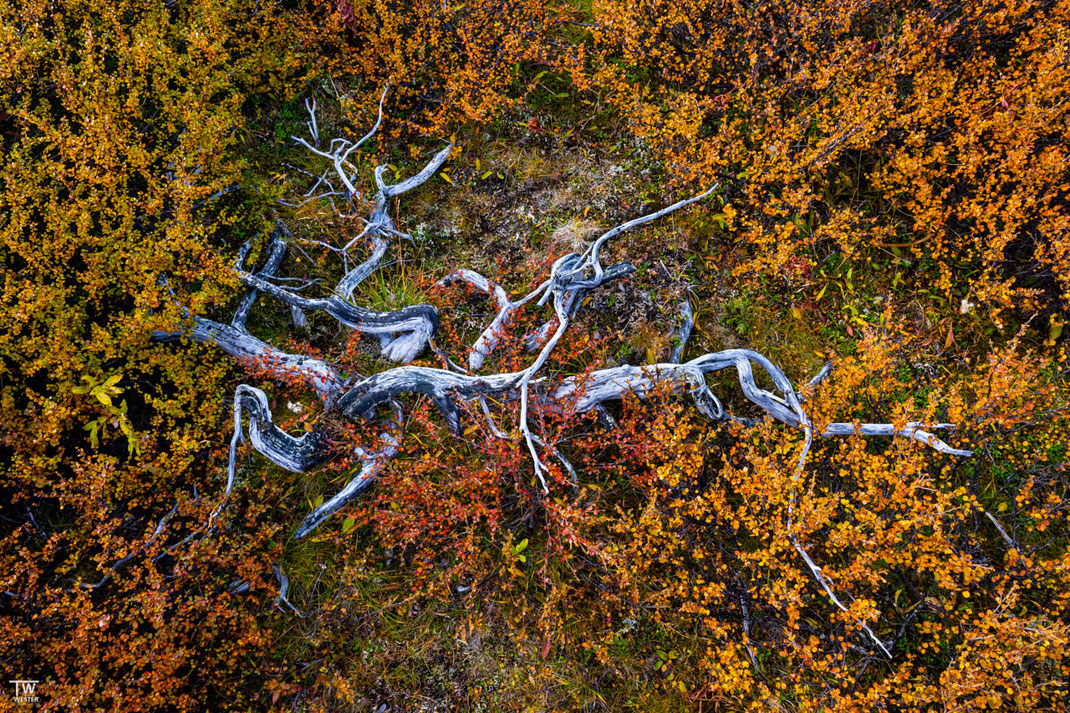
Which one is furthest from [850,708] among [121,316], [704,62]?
[121,316]

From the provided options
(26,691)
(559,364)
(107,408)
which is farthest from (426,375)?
(26,691)

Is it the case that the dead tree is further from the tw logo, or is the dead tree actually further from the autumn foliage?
the tw logo

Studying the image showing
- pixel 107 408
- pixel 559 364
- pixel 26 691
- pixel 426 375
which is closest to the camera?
pixel 26 691

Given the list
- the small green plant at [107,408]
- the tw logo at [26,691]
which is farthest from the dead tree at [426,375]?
the tw logo at [26,691]

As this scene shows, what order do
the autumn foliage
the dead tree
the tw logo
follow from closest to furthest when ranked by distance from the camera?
the tw logo → the autumn foliage → the dead tree

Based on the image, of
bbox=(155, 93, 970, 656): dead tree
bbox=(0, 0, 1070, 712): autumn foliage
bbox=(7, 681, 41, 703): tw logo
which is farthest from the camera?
bbox=(155, 93, 970, 656): dead tree

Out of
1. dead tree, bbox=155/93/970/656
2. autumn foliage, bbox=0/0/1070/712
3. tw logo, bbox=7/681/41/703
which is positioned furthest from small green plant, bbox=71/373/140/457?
tw logo, bbox=7/681/41/703

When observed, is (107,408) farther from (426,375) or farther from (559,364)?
(559,364)
